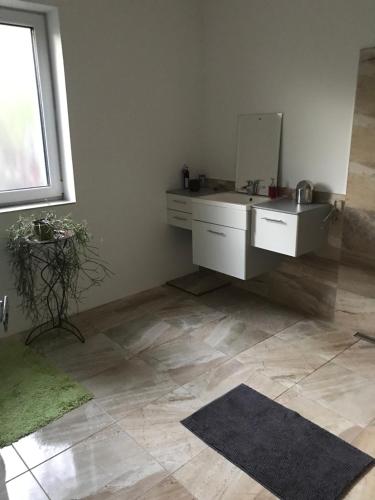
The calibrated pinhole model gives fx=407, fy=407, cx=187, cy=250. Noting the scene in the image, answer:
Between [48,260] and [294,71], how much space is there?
2.21 meters

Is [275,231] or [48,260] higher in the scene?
[275,231]

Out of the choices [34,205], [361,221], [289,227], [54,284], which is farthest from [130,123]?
[361,221]

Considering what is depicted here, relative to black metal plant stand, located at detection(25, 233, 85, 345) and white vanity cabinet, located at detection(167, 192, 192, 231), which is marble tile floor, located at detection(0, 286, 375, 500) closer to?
black metal plant stand, located at detection(25, 233, 85, 345)

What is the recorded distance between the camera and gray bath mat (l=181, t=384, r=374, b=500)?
5.57 ft

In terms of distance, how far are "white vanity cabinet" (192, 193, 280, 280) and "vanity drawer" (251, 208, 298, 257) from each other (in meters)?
0.06

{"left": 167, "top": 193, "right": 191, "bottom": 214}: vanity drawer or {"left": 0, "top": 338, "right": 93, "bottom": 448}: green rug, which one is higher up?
{"left": 167, "top": 193, "right": 191, "bottom": 214}: vanity drawer

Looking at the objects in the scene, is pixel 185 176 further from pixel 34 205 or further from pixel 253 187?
pixel 34 205

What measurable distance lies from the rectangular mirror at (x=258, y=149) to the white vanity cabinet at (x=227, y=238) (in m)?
0.16

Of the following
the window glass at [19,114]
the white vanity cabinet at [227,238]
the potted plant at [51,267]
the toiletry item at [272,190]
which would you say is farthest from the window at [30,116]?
the toiletry item at [272,190]

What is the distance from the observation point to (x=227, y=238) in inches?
123

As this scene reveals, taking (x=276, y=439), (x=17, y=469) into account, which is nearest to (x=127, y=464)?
(x=17, y=469)

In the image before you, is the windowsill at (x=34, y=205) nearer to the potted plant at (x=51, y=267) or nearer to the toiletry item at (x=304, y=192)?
the potted plant at (x=51, y=267)

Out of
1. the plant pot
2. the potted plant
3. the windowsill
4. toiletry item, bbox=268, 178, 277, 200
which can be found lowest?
the potted plant

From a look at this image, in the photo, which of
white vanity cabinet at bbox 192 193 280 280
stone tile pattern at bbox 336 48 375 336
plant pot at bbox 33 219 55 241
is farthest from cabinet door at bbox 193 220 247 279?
plant pot at bbox 33 219 55 241
